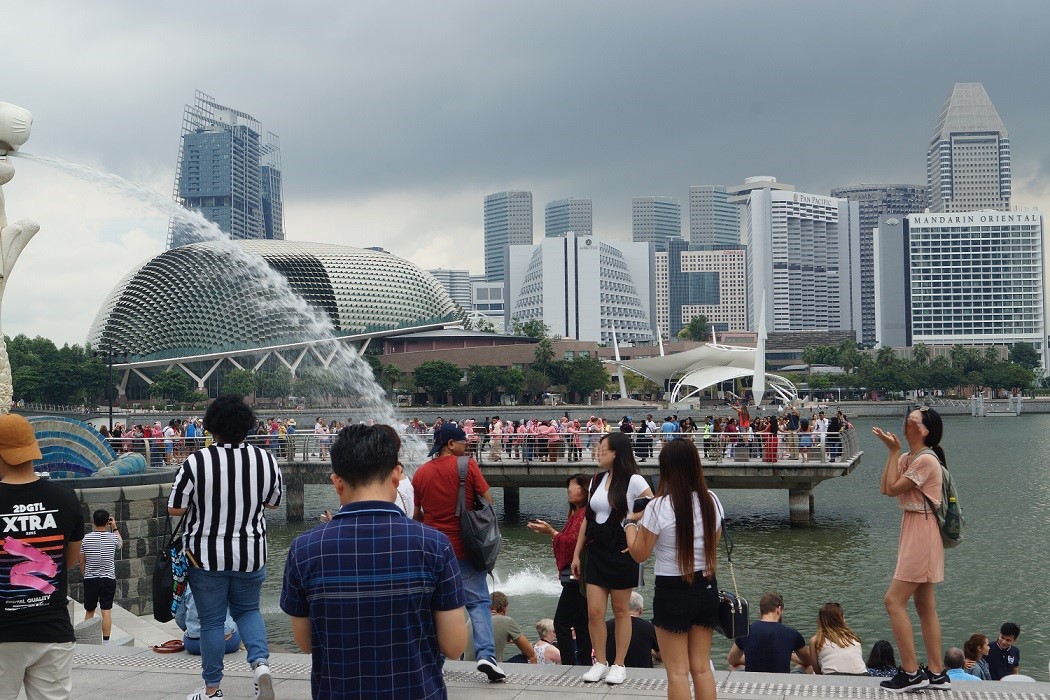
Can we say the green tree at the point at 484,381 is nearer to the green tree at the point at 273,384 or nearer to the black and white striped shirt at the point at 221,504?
the green tree at the point at 273,384

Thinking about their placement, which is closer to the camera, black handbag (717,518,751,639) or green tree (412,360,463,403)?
black handbag (717,518,751,639)

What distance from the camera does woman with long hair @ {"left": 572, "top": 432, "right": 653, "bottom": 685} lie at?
6461mm

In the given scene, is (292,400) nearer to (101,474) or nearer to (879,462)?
(879,462)

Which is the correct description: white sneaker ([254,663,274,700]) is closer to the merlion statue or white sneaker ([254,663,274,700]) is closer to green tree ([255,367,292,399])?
the merlion statue

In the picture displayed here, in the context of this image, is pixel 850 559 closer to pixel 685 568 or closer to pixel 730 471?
pixel 730 471

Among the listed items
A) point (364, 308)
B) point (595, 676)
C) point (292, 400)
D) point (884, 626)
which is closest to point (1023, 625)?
point (884, 626)

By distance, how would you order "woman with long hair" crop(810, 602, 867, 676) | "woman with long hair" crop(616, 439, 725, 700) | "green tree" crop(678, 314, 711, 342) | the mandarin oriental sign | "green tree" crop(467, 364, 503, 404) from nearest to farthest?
"woman with long hair" crop(616, 439, 725, 700) → "woman with long hair" crop(810, 602, 867, 676) → "green tree" crop(467, 364, 503, 404) → "green tree" crop(678, 314, 711, 342) → the mandarin oriental sign

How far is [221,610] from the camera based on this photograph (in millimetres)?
5988

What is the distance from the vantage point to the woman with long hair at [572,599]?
7270 millimetres

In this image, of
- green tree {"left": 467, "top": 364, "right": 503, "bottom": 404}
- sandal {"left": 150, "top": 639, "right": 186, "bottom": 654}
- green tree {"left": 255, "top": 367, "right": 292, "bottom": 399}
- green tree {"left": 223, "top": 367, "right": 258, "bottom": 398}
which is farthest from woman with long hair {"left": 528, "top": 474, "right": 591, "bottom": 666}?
green tree {"left": 467, "top": 364, "right": 503, "bottom": 404}

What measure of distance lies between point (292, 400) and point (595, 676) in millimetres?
81144

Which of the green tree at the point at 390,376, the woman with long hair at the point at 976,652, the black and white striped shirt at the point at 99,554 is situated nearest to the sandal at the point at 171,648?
the black and white striped shirt at the point at 99,554

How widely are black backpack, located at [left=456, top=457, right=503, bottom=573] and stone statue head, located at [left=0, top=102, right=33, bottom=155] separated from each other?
747 cm

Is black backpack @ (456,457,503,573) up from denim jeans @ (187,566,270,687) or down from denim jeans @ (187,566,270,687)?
up
